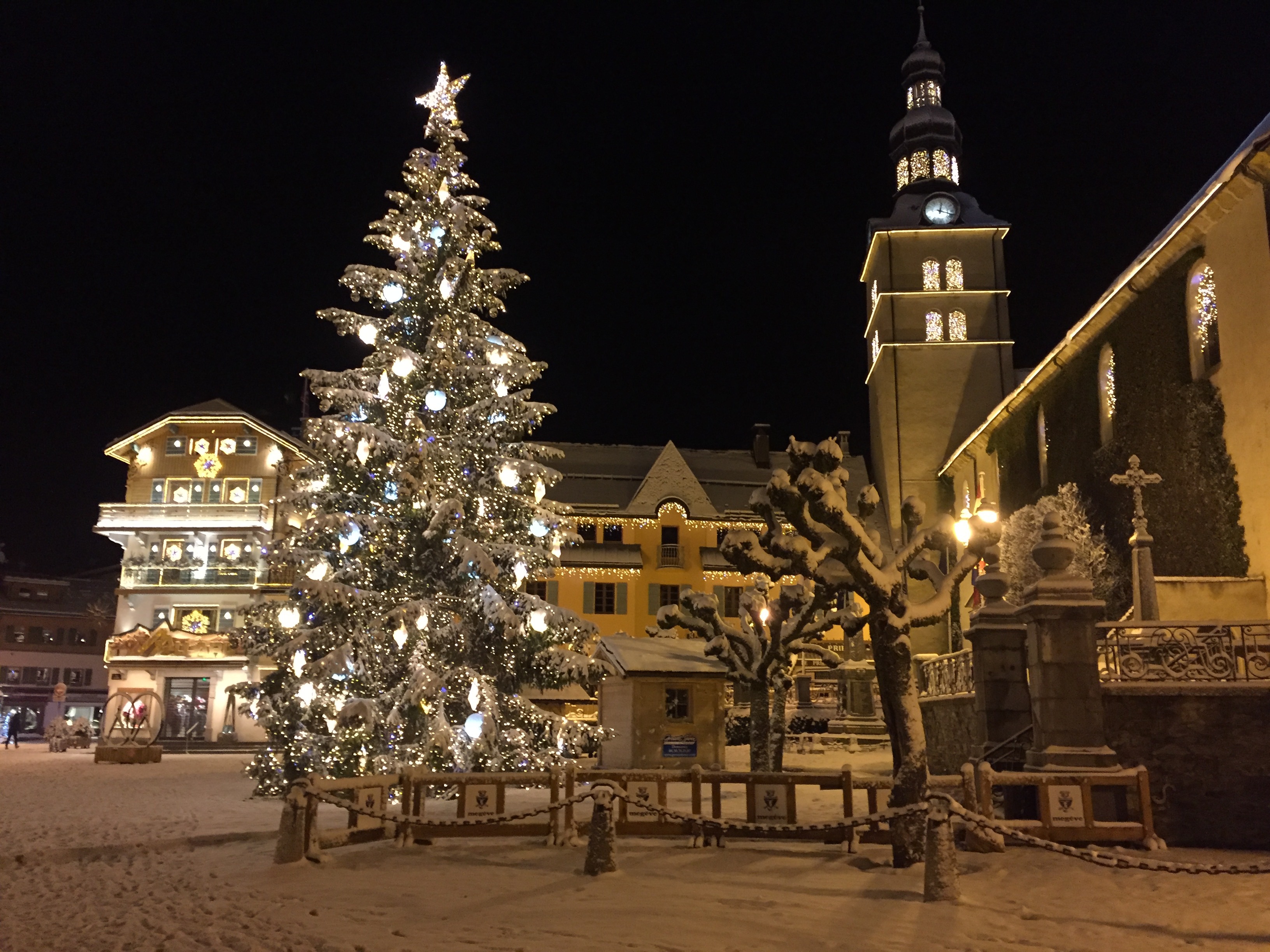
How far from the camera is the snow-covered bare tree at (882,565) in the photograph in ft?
39.9

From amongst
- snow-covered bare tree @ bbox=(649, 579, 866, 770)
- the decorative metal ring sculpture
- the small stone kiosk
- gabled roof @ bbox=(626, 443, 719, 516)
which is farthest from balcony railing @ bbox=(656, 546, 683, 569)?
snow-covered bare tree @ bbox=(649, 579, 866, 770)

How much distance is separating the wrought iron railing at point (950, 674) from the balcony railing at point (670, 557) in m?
28.5

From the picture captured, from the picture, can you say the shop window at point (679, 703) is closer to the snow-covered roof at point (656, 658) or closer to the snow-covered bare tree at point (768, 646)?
the snow-covered roof at point (656, 658)

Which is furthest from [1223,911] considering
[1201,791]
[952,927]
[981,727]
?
[981,727]

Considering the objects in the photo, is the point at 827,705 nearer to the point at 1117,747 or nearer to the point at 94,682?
the point at 1117,747

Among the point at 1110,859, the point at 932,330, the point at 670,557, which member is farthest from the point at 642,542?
the point at 1110,859

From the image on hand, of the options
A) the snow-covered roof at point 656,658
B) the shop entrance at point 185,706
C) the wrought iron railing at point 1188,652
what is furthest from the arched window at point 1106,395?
the shop entrance at point 185,706

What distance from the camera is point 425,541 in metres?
19.2

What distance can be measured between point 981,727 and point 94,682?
6355cm

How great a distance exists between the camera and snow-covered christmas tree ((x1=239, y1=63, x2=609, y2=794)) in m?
17.6

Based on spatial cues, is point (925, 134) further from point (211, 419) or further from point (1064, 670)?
point (1064, 670)

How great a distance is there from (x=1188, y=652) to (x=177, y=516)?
149 feet

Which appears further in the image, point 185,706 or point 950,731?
point 185,706

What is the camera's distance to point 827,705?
4312cm
